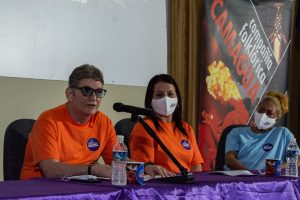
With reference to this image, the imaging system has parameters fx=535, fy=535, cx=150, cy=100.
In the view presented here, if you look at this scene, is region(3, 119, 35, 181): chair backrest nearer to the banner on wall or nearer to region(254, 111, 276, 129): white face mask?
region(254, 111, 276, 129): white face mask

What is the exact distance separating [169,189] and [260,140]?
5.14 ft

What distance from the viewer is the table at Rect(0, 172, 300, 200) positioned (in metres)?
1.70

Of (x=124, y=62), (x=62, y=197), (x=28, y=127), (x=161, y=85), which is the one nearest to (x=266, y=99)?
(x=161, y=85)

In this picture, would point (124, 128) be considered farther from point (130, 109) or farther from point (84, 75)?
point (130, 109)

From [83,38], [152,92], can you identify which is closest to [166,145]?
[152,92]

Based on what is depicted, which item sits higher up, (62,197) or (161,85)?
(161,85)

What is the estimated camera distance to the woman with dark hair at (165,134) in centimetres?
286

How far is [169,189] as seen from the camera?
1.95 meters

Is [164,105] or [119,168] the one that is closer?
[119,168]

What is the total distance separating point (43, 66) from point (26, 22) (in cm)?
31

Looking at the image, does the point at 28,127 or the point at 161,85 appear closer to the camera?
the point at 28,127

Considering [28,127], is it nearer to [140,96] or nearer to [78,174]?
[78,174]

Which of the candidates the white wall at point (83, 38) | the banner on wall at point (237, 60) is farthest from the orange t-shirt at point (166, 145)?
the banner on wall at point (237, 60)

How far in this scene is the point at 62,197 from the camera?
1652 millimetres
